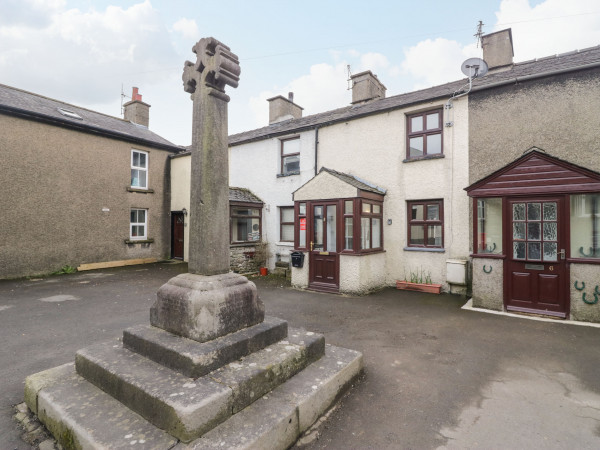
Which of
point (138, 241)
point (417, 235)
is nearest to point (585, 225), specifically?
point (417, 235)

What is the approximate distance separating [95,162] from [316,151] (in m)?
9.22

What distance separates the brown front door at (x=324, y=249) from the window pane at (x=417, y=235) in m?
2.35

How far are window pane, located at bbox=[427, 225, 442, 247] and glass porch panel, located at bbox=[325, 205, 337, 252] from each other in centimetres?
273

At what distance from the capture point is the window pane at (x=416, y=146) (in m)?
9.22

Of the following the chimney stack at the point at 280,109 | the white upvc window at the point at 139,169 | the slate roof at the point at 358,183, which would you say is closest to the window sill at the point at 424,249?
the slate roof at the point at 358,183

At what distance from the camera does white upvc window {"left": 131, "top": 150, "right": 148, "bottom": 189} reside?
14414 mm

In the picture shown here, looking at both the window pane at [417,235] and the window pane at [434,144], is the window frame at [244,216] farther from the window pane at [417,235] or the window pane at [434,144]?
the window pane at [434,144]

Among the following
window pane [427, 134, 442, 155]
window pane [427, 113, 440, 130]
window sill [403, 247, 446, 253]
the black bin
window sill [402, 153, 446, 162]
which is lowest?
the black bin

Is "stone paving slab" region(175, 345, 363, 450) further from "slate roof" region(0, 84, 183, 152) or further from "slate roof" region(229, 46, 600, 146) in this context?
"slate roof" region(0, 84, 183, 152)

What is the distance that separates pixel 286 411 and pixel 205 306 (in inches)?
48.3

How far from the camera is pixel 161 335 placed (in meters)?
3.20

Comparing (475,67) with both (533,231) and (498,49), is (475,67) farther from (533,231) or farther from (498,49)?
(533,231)

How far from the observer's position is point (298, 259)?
31.1 feet

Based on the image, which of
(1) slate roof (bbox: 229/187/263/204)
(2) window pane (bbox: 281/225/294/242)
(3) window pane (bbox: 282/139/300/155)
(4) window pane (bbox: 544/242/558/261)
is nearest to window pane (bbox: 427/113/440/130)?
(4) window pane (bbox: 544/242/558/261)
